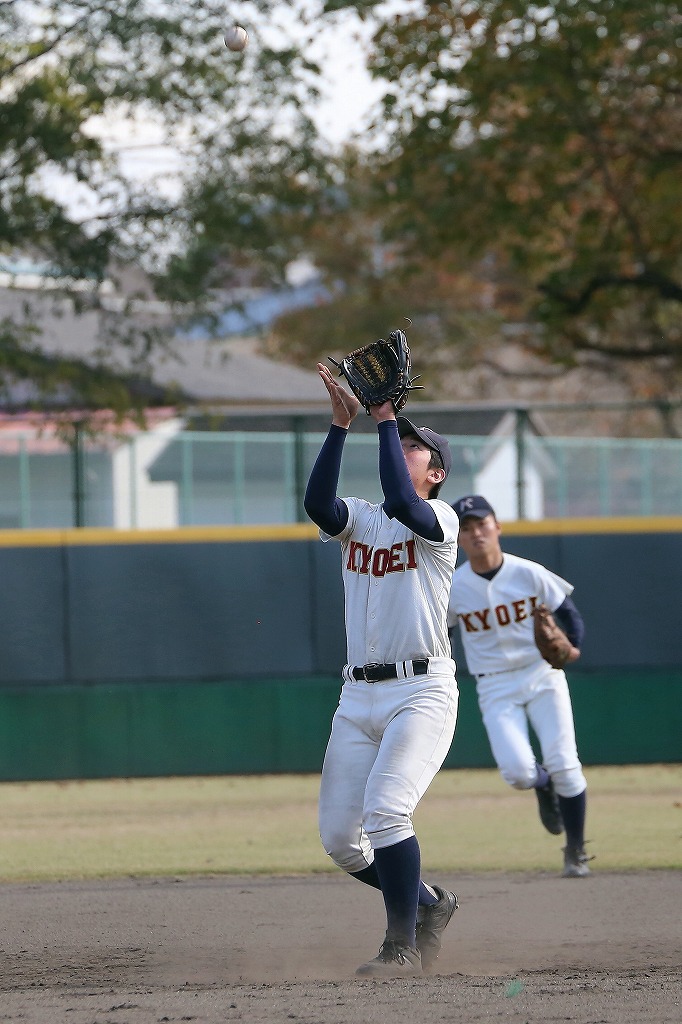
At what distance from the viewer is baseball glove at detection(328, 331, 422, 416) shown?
5180 millimetres

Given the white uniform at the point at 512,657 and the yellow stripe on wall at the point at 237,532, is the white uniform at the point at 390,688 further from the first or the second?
the yellow stripe on wall at the point at 237,532

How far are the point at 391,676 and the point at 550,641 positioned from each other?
2.77 meters

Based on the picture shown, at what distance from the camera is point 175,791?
11.9 m

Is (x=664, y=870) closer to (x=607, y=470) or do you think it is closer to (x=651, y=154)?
(x=607, y=470)

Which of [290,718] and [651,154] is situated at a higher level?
[651,154]

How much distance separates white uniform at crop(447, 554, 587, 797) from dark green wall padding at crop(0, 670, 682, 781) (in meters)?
3.85

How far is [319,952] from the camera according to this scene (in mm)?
5742

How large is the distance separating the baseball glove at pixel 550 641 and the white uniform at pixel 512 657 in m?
0.18

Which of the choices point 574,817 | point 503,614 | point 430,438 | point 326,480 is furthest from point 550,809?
point 326,480

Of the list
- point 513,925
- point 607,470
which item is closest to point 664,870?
point 513,925

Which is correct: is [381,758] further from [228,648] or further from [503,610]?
[228,648]

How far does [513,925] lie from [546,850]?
2.55 meters

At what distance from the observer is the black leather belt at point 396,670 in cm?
527

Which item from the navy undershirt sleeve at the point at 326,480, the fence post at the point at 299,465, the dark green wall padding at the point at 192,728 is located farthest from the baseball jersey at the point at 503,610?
the fence post at the point at 299,465
